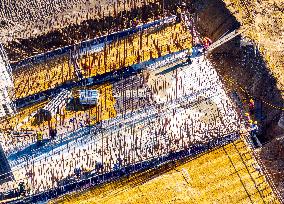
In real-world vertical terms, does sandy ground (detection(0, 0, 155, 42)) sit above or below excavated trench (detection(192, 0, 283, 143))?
above

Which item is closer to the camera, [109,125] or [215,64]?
[109,125]

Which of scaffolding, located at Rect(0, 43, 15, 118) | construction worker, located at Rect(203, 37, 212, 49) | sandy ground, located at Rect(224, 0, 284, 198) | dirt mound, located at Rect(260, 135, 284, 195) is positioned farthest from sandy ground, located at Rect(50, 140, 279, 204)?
construction worker, located at Rect(203, 37, 212, 49)

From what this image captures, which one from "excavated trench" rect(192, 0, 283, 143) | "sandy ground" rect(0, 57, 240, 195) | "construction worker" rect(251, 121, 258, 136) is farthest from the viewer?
"excavated trench" rect(192, 0, 283, 143)

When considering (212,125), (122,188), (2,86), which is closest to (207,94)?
(212,125)

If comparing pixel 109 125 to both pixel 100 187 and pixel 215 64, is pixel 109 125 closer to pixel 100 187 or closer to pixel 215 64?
pixel 100 187

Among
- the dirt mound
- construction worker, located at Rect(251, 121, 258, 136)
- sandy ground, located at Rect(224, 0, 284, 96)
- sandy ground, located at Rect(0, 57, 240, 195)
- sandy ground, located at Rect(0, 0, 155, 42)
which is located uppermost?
sandy ground, located at Rect(0, 0, 155, 42)

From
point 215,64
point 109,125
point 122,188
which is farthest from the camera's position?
point 215,64

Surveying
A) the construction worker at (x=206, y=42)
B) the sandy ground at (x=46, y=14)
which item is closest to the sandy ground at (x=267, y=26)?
the construction worker at (x=206, y=42)

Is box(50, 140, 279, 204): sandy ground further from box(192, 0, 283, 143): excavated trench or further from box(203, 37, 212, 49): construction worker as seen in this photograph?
box(203, 37, 212, 49): construction worker

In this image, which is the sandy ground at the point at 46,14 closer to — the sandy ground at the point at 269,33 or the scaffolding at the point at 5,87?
the scaffolding at the point at 5,87
